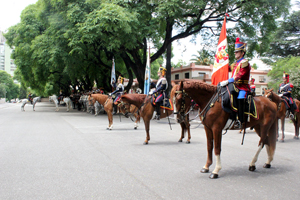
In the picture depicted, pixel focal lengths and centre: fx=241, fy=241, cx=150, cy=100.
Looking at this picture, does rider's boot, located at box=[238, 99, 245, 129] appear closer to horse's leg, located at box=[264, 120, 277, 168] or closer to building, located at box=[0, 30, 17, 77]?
horse's leg, located at box=[264, 120, 277, 168]

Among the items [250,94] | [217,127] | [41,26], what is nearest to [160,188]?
[217,127]

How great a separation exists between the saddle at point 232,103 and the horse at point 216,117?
0.34ft

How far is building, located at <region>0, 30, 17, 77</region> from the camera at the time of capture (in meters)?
153

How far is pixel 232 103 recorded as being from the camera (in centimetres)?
501

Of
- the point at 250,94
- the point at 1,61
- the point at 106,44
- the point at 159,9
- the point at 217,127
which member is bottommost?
the point at 217,127

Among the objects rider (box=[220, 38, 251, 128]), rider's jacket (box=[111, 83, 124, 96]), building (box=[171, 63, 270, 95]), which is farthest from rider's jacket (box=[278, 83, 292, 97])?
building (box=[171, 63, 270, 95])

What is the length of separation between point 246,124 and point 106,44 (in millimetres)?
13594

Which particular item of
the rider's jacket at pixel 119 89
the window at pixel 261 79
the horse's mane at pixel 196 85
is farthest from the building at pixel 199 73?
the horse's mane at pixel 196 85

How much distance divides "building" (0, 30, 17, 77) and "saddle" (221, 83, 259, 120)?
166 meters

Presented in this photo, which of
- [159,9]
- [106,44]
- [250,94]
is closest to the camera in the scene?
[250,94]

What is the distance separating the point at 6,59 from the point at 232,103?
178643 millimetres

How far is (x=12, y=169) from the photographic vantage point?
5355mm

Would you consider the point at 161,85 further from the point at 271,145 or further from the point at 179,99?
the point at 271,145

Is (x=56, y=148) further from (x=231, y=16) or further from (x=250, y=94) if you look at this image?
(x=231, y=16)
